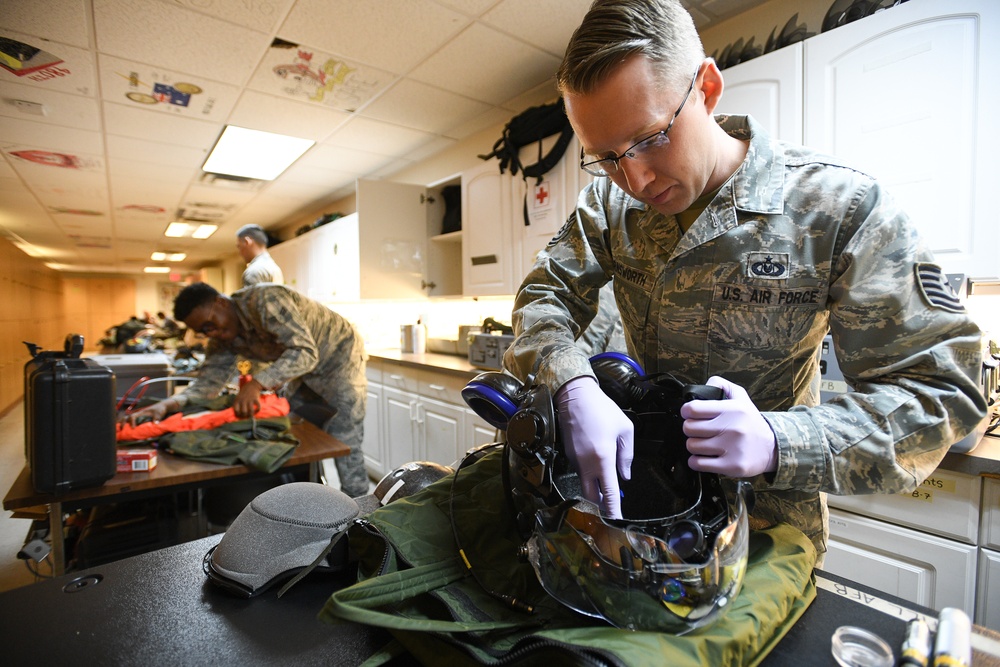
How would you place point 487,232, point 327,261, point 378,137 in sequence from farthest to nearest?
point 327,261 < point 378,137 < point 487,232

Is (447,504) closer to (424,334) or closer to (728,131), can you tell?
(728,131)

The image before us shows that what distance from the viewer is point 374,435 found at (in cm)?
394

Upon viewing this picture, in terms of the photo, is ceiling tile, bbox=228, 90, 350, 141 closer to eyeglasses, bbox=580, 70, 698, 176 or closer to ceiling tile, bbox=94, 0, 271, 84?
ceiling tile, bbox=94, 0, 271, 84

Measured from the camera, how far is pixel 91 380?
1395 mm

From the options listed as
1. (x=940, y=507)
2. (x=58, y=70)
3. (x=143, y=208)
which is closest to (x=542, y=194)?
(x=940, y=507)

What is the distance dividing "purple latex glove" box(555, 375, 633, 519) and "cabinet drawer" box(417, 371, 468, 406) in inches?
87.1

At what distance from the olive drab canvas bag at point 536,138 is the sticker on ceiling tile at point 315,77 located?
77cm

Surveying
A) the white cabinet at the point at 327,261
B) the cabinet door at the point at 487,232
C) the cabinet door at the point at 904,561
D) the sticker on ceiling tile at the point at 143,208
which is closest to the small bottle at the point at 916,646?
the cabinet door at the point at 904,561

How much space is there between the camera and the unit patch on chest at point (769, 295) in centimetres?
73

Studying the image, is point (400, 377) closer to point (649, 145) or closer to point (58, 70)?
point (58, 70)

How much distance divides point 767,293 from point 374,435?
3.59 metres

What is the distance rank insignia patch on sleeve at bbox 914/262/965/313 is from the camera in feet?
1.97

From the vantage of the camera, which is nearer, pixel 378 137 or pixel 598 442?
pixel 598 442

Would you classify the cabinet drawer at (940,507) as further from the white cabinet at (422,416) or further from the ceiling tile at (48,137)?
the ceiling tile at (48,137)
